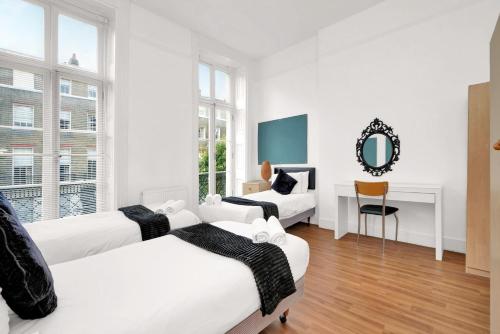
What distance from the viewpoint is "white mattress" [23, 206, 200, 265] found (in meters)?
1.97

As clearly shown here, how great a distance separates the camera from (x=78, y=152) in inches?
128

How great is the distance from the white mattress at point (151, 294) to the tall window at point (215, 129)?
3345 millimetres

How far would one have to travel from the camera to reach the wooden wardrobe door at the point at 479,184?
2408mm

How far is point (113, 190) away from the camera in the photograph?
3.40 meters

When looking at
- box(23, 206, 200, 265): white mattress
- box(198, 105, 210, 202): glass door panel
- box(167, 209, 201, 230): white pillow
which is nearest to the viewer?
box(23, 206, 200, 265): white mattress

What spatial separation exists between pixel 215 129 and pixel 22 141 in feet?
9.84

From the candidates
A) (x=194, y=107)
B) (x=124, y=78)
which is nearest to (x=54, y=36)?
(x=124, y=78)

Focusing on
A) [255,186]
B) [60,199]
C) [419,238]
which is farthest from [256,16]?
[419,238]

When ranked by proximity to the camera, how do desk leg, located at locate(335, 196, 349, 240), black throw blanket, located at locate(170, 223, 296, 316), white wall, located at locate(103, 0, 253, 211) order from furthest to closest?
desk leg, located at locate(335, 196, 349, 240), white wall, located at locate(103, 0, 253, 211), black throw blanket, located at locate(170, 223, 296, 316)

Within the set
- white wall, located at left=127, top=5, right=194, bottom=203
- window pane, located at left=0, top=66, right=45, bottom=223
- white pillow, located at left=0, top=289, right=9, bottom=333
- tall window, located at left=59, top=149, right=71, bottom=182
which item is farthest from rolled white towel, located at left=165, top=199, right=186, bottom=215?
white pillow, located at left=0, top=289, right=9, bottom=333

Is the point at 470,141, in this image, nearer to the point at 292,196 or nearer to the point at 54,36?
the point at 292,196

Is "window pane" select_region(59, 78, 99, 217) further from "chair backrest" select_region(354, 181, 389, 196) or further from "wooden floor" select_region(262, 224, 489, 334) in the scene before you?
"chair backrest" select_region(354, 181, 389, 196)

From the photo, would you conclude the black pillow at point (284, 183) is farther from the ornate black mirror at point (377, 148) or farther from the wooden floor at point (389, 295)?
the wooden floor at point (389, 295)

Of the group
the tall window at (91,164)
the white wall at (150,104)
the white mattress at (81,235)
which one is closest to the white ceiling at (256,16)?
the white wall at (150,104)
